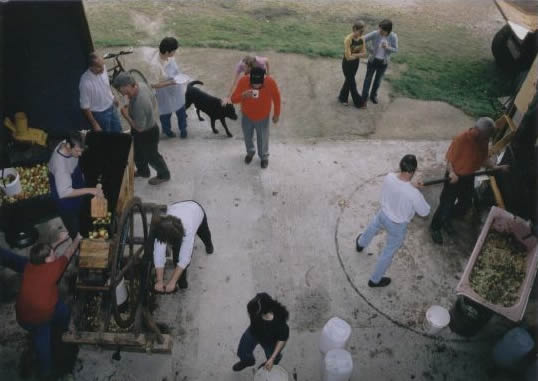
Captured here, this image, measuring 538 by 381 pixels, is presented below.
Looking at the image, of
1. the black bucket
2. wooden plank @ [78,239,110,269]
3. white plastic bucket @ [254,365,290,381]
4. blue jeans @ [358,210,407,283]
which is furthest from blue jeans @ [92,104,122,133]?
the black bucket

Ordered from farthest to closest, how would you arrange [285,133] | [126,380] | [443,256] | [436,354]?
[285,133]
[443,256]
[436,354]
[126,380]

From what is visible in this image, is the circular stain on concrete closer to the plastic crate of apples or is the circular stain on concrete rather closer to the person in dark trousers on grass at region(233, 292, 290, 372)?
the person in dark trousers on grass at region(233, 292, 290, 372)

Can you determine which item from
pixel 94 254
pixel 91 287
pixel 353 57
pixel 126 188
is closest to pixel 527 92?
pixel 353 57

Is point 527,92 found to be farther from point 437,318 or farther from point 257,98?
point 257,98

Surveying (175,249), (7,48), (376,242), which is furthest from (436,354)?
(7,48)

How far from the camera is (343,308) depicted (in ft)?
18.1

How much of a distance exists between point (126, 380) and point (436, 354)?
352 centimetres

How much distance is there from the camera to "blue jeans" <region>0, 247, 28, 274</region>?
4.88m

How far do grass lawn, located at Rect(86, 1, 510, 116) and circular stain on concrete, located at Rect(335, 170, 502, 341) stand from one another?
3769mm

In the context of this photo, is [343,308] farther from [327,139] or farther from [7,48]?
[7,48]

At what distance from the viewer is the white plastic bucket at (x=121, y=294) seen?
16.2 ft

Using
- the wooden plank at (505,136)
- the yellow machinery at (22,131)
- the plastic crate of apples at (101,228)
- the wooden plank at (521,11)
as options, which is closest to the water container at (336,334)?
the plastic crate of apples at (101,228)

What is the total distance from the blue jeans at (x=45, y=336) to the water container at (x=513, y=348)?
15.7 feet

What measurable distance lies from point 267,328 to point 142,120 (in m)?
3.44
